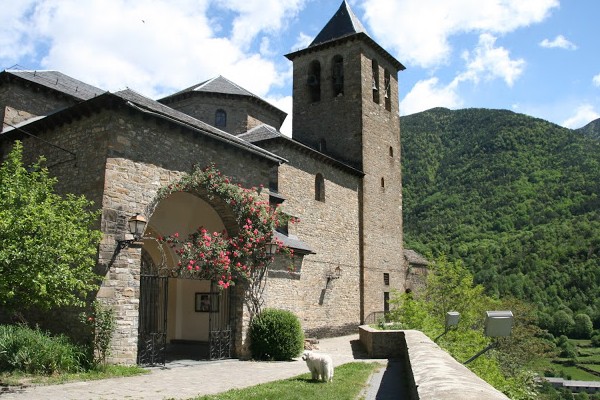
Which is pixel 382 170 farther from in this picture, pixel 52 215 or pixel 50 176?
pixel 52 215

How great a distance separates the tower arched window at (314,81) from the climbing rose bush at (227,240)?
15222 millimetres

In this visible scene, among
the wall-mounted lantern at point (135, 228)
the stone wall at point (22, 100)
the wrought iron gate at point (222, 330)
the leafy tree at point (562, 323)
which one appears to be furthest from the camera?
the leafy tree at point (562, 323)

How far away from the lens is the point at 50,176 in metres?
11.4

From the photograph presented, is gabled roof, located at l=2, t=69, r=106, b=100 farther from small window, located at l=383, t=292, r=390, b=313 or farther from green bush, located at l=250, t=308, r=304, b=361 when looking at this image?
small window, located at l=383, t=292, r=390, b=313

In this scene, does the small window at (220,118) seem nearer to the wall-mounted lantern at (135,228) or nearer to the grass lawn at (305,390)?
the wall-mounted lantern at (135,228)

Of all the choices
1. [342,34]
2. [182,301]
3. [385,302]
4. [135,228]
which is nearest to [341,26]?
[342,34]

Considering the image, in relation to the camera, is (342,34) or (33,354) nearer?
(33,354)

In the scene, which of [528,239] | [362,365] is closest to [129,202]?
[362,365]

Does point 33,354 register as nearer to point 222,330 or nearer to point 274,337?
→ point 222,330

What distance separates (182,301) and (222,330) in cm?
409

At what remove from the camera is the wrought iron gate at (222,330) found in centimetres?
1245

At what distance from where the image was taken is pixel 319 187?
22.8 meters

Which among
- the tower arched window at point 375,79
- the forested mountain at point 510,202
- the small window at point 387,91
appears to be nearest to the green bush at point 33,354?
the tower arched window at point 375,79

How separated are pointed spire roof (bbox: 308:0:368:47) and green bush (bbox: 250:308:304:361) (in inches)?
718
